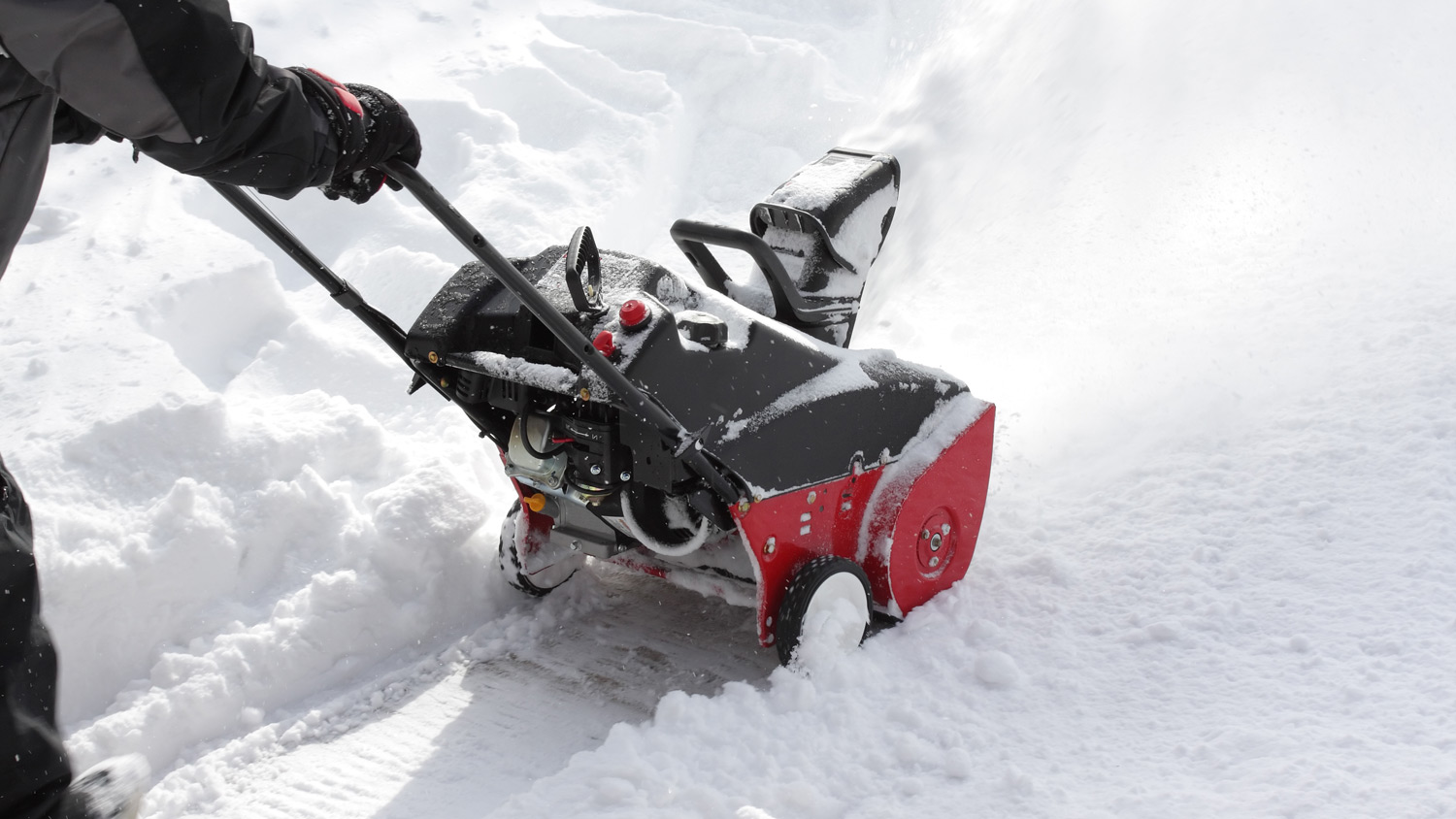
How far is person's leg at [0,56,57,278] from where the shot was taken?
1.62 metres

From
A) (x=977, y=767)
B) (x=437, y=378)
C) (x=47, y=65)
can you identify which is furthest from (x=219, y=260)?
(x=977, y=767)

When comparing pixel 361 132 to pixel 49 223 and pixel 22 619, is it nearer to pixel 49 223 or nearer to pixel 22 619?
pixel 22 619

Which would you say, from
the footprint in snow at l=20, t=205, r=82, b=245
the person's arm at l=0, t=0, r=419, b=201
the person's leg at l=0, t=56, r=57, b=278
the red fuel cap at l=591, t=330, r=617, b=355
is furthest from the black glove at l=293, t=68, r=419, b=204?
the footprint in snow at l=20, t=205, r=82, b=245

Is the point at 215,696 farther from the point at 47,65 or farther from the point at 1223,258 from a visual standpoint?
the point at 1223,258

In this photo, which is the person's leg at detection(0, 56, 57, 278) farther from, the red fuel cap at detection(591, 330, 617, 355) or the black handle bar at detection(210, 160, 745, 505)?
the red fuel cap at detection(591, 330, 617, 355)

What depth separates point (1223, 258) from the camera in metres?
4.35

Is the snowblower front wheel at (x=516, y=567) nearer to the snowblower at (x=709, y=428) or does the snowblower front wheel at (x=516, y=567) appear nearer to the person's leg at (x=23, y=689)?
the snowblower at (x=709, y=428)

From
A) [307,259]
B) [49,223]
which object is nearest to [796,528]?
[307,259]

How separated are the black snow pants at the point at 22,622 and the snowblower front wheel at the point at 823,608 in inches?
65.4

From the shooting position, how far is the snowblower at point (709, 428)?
2.76 meters

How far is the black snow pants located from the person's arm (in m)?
0.05

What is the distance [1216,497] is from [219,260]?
4.26 meters

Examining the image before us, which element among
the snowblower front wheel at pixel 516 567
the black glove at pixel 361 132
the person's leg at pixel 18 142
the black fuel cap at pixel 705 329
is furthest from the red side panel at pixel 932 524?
the person's leg at pixel 18 142

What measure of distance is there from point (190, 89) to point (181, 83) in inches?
0.6
